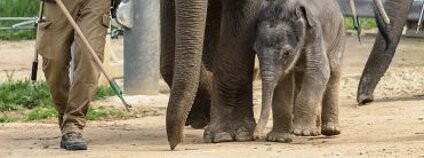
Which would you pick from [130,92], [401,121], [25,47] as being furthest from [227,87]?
[25,47]

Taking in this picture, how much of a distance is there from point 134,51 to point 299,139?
4.56 metres

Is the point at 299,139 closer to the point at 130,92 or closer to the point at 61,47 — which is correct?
the point at 61,47

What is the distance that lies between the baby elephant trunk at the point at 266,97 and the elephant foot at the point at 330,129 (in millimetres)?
745

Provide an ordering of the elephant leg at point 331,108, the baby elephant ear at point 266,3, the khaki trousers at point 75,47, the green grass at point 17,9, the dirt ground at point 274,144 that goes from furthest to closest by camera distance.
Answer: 1. the green grass at point 17,9
2. the elephant leg at point 331,108
3. the baby elephant ear at point 266,3
4. the khaki trousers at point 75,47
5. the dirt ground at point 274,144

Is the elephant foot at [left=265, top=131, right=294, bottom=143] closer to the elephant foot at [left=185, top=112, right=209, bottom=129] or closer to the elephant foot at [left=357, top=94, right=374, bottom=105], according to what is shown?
the elephant foot at [left=185, top=112, right=209, bottom=129]

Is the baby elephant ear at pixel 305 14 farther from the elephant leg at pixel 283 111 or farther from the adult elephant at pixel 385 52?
the adult elephant at pixel 385 52

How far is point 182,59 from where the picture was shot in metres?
9.52

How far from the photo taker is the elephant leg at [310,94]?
10.4 metres

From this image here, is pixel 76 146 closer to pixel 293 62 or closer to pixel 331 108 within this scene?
pixel 293 62

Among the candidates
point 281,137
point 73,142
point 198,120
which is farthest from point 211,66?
point 73,142

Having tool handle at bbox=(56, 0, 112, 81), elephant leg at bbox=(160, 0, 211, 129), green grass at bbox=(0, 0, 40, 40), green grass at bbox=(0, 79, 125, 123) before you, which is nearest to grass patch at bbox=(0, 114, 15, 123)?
green grass at bbox=(0, 79, 125, 123)

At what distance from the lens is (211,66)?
11727 mm

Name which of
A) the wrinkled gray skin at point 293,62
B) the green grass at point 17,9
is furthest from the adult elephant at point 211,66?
the green grass at point 17,9

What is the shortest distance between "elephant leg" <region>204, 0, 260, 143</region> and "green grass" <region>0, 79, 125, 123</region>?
106 inches
